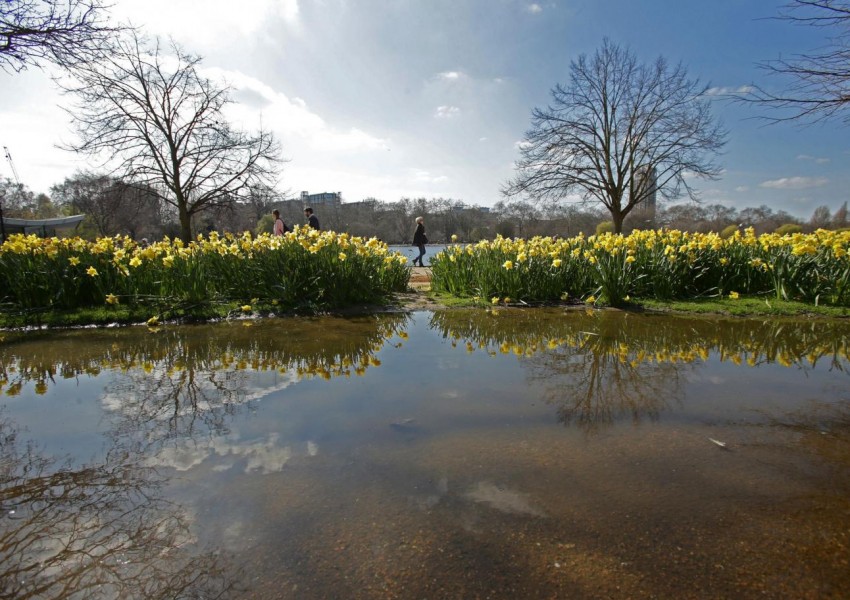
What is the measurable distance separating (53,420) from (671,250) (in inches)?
348

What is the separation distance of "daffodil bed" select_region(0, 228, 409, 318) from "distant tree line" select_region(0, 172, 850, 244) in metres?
10.5

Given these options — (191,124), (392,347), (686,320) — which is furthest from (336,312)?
(191,124)

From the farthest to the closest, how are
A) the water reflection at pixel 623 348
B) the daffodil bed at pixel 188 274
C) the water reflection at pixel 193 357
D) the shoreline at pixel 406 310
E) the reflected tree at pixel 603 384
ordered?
the daffodil bed at pixel 188 274 < the shoreline at pixel 406 310 < the water reflection at pixel 193 357 < the water reflection at pixel 623 348 < the reflected tree at pixel 603 384

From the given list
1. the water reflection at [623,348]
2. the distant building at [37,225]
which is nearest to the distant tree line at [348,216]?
the distant building at [37,225]

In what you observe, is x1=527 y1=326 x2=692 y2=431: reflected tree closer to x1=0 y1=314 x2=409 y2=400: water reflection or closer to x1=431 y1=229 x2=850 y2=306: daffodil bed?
x1=0 y1=314 x2=409 y2=400: water reflection

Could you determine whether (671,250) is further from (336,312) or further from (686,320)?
(336,312)

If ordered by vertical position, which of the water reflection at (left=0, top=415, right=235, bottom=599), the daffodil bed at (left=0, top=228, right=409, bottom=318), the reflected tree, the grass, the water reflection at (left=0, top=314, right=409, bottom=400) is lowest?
the water reflection at (left=0, top=415, right=235, bottom=599)

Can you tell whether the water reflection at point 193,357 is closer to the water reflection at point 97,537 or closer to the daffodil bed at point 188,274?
the water reflection at point 97,537

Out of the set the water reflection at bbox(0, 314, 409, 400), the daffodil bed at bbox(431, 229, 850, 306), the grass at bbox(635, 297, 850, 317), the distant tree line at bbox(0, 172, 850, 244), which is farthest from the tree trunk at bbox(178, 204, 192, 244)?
the grass at bbox(635, 297, 850, 317)

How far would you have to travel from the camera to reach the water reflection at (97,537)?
1.51 metres

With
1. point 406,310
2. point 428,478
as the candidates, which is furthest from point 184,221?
point 428,478

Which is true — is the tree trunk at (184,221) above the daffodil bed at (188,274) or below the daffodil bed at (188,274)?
above

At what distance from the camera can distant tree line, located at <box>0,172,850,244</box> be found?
19484 millimetres

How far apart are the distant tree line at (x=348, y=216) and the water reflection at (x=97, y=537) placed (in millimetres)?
15944
